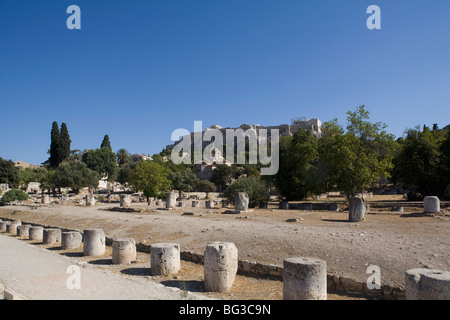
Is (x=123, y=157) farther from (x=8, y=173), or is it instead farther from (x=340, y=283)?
(x=340, y=283)

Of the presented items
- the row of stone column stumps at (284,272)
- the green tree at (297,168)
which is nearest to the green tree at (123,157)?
the green tree at (297,168)

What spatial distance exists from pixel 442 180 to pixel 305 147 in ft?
39.0

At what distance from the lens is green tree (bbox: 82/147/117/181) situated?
250 ft

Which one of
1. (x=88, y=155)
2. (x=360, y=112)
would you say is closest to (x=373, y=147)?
(x=360, y=112)

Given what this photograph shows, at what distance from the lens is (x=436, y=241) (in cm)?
883

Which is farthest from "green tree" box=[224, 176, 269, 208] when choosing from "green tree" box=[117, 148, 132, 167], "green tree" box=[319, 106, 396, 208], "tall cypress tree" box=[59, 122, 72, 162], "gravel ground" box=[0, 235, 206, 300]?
"green tree" box=[117, 148, 132, 167]

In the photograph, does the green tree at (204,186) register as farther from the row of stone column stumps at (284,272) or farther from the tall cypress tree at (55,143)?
the row of stone column stumps at (284,272)

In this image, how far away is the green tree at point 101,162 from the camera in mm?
76312

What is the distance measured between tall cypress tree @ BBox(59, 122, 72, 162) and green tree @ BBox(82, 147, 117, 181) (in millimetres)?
9946

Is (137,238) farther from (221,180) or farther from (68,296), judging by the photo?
(221,180)

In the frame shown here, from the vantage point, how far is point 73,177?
49438mm

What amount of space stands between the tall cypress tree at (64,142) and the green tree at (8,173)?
8.72 m

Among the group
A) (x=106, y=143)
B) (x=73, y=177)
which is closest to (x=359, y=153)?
(x=73, y=177)
